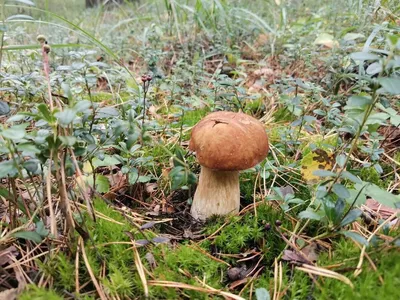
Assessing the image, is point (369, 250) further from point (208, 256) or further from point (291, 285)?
point (208, 256)

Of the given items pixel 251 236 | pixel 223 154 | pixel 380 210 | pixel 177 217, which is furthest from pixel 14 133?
pixel 380 210

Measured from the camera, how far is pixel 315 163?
213cm

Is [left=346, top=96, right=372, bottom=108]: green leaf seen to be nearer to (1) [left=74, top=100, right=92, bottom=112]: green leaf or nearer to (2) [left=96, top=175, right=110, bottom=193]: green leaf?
(1) [left=74, top=100, right=92, bottom=112]: green leaf

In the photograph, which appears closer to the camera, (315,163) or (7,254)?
(7,254)

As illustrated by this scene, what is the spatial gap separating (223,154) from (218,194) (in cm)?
33

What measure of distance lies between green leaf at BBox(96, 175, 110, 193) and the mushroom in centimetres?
55

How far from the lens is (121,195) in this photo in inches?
86.4

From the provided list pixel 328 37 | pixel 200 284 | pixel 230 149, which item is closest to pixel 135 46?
pixel 328 37

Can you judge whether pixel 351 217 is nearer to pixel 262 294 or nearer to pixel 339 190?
pixel 339 190

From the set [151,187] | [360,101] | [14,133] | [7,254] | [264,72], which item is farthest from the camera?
[264,72]

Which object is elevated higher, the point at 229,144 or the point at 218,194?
the point at 229,144

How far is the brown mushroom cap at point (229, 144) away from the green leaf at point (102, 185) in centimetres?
64

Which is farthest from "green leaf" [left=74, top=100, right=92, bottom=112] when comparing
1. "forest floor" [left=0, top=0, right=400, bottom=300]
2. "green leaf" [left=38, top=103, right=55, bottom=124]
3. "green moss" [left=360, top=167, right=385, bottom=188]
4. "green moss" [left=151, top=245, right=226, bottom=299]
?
"green moss" [left=360, top=167, right=385, bottom=188]

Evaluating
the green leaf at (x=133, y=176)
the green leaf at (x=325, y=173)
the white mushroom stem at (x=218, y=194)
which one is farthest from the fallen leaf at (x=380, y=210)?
the green leaf at (x=133, y=176)
